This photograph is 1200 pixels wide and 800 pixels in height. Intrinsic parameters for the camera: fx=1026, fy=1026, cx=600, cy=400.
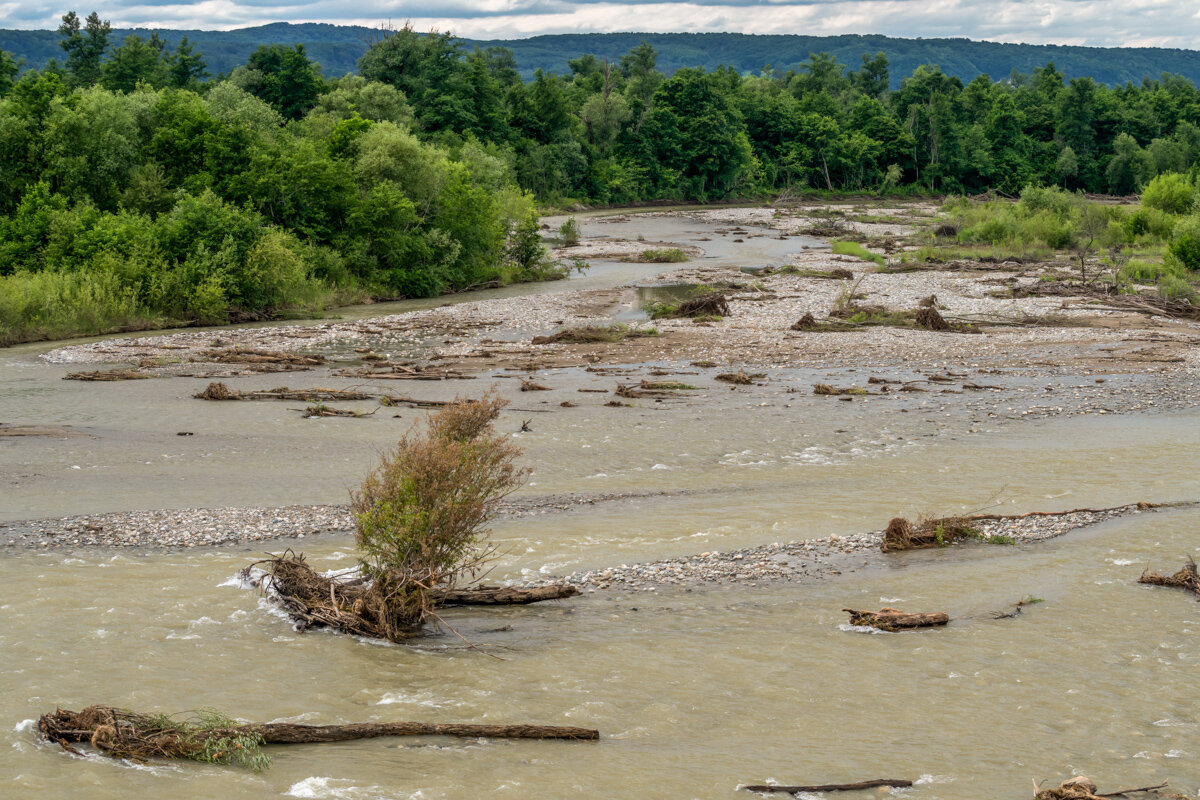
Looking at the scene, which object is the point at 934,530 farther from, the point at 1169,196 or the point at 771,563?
the point at 1169,196

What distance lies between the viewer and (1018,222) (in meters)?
66.6

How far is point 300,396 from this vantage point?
26922mm

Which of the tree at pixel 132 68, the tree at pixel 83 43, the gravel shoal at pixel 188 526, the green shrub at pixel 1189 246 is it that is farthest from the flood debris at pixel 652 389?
the tree at pixel 83 43

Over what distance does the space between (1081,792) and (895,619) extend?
14.1ft

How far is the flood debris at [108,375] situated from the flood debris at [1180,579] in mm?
26154

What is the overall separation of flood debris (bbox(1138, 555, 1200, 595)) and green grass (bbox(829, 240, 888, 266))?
47.6 meters

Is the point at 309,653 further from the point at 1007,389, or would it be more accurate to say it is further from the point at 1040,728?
the point at 1007,389

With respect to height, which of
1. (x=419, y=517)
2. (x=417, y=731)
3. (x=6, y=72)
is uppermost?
(x=6, y=72)

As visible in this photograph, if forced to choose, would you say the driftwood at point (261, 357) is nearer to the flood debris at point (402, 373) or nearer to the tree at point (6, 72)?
the flood debris at point (402, 373)

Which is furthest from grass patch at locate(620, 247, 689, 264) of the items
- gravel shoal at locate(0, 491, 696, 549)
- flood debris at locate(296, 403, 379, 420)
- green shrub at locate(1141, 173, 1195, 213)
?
gravel shoal at locate(0, 491, 696, 549)

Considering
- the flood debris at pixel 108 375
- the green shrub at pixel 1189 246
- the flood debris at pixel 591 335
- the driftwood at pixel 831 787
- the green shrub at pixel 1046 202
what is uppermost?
the green shrub at pixel 1046 202

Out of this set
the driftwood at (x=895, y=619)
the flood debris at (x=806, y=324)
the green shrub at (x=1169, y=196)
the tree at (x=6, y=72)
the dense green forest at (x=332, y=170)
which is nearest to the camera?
the driftwood at (x=895, y=619)

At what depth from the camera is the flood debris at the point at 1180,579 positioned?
13.7m

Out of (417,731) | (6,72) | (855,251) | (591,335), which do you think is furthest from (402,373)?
(6,72)
